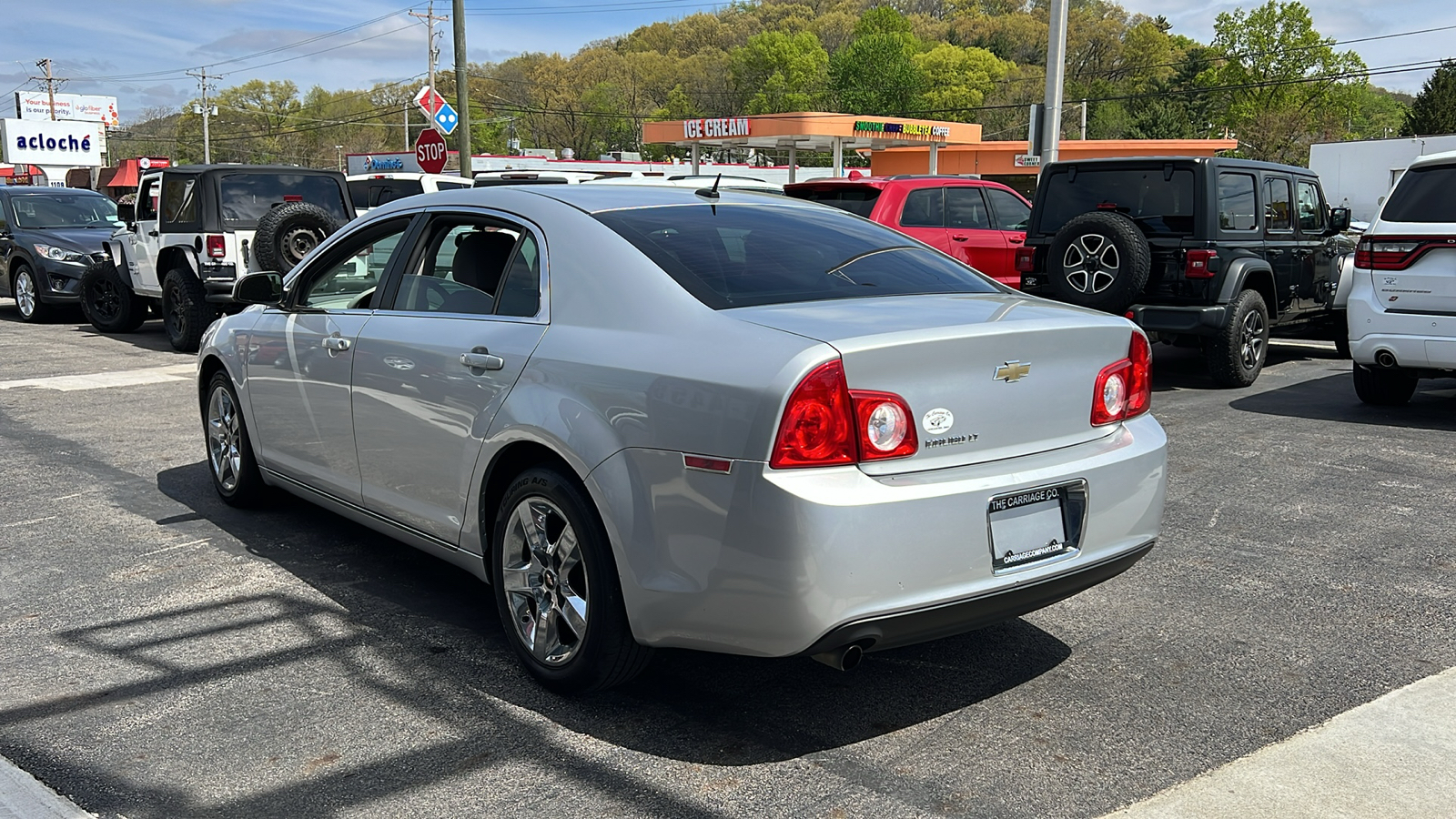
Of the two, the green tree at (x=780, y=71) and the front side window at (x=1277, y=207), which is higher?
the green tree at (x=780, y=71)

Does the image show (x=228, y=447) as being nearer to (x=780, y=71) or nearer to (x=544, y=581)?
(x=544, y=581)

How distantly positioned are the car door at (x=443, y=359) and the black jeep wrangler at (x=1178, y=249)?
258 inches

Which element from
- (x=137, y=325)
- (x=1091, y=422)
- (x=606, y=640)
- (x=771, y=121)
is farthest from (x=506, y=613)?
(x=771, y=121)

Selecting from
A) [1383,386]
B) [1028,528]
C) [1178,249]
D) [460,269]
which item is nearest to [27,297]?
[1178,249]

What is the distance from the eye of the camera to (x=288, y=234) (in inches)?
467

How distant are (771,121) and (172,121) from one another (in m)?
128

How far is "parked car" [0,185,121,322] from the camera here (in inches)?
636

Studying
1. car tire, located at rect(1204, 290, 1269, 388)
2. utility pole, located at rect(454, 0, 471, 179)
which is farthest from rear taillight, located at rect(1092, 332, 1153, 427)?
utility pole, located at rect(454, 0, 471, 179)

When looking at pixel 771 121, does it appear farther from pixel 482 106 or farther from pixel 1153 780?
pixel 482 106

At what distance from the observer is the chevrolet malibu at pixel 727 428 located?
10.3 ft

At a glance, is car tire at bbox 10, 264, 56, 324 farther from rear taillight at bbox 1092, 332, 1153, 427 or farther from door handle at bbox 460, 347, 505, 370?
rear taillight at bbox 1092, 332, 1153, 427

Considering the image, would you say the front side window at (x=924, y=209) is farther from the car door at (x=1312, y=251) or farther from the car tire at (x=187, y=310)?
the car tire at (x=187, y=310)

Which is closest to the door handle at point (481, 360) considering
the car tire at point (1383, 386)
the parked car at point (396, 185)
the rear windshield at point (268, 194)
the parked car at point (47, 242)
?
the car tire at point (1383, 386)

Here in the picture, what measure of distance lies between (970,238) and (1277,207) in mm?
2891
